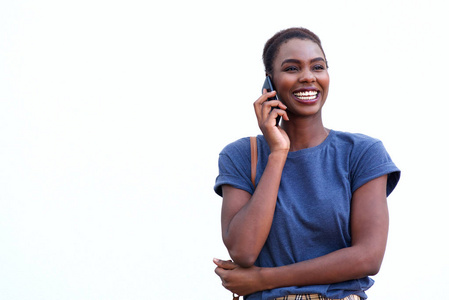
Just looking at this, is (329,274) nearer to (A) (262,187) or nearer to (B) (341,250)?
(B) (341,250)

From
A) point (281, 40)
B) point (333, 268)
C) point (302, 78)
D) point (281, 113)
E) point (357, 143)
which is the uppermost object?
point (281, 40)

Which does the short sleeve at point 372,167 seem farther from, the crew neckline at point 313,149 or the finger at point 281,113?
the finger at point 281,113

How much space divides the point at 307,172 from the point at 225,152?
35 centimetres

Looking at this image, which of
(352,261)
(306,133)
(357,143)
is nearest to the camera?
(352,261)

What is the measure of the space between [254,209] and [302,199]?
8.2 inches

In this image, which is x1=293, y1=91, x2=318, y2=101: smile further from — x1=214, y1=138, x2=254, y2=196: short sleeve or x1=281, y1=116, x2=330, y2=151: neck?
x1=214, y1=138, x2=254, y2=196: short sleeve

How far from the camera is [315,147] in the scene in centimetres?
249

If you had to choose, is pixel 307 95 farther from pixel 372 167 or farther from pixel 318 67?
pixel 372 167

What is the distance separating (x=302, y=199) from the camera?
7.77 feet

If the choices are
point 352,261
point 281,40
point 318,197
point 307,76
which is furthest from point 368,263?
point 281,40

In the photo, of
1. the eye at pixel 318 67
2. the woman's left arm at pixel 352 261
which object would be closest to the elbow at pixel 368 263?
the woman's left arm at pixel 352 261

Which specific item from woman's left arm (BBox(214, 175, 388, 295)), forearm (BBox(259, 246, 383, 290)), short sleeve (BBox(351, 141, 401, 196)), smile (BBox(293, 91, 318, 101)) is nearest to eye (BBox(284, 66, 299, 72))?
smile (BBox(293, 91, 318, 101))

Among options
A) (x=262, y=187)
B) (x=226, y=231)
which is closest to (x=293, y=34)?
(x=262, y=187)

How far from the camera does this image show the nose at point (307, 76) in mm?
2455
